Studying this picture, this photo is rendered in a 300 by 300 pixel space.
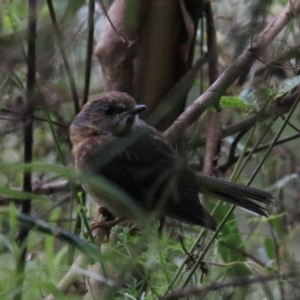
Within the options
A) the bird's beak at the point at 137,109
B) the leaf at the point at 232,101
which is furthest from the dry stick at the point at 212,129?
the leaf at the point at 232,101

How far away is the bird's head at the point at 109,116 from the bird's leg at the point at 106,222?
538 mm

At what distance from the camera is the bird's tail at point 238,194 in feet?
11.2

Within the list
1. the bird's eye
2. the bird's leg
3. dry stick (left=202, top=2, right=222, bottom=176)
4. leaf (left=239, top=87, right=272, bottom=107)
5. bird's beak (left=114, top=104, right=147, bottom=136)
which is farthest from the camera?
the bird's eye

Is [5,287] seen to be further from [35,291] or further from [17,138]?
[17,138]

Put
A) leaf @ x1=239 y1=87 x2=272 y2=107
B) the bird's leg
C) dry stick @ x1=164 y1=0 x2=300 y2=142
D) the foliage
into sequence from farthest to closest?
the bird's leg < leaf @ x1=239 y1=87 x2=272 y2=107 < dry stick @ x1=164 y1=0 x2=300 y2=142 < the foliage

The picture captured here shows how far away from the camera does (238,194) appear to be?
11.3 ft

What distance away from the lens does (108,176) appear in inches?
148

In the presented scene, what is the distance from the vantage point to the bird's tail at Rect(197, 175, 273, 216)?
3.41 metres

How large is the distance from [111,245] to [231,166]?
4.33 ft

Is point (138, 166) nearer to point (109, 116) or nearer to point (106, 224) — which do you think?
point (109, 116)

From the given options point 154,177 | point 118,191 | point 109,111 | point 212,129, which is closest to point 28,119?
point 118,191

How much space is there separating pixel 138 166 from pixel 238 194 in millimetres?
712

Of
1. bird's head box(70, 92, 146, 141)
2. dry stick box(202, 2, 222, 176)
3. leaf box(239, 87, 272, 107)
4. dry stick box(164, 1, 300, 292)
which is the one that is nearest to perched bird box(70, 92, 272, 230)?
bird's head box(70, 92, 146, 141)

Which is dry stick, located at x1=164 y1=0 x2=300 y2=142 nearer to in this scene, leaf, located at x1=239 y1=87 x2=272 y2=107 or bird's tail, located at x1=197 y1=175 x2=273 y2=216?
leaf, located at x1=239 y1=87 x2=272 y2=107
